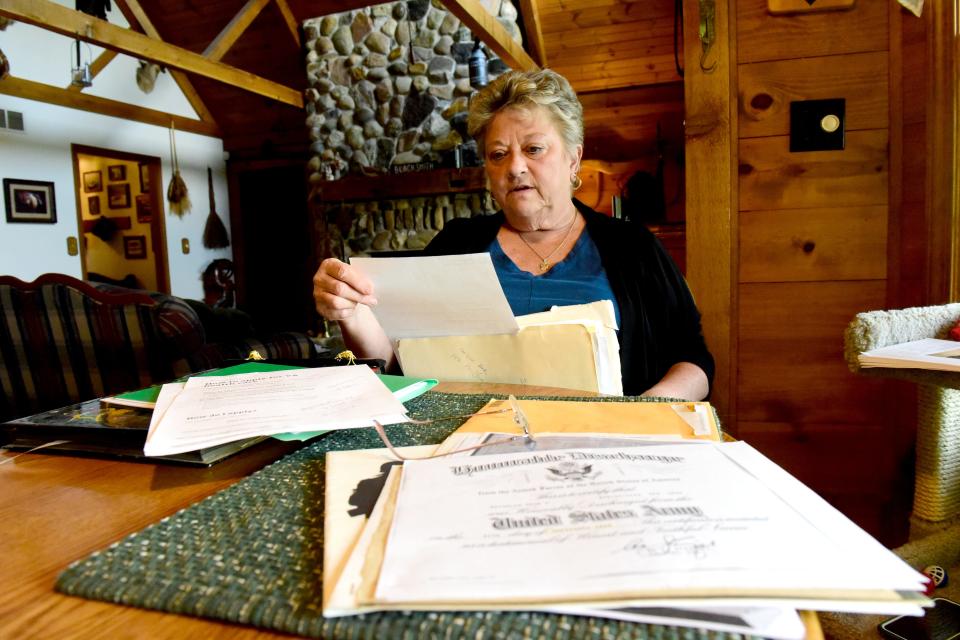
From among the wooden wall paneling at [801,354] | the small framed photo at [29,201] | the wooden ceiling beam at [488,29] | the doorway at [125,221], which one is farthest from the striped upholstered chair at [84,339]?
the doorway at [125,221]

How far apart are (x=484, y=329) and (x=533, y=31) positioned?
3.75 meters

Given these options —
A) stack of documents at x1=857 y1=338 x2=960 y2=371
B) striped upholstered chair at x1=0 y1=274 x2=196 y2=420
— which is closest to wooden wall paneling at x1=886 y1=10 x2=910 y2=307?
stack of documents at x1=857 y1=338 x2=960 y2=371

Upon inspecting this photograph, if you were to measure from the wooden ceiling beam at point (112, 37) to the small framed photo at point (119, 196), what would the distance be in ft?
8.15

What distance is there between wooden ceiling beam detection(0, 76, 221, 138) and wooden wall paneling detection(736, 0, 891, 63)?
5311 mm

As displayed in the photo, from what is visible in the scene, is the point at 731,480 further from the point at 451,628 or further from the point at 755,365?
the point at 755,365

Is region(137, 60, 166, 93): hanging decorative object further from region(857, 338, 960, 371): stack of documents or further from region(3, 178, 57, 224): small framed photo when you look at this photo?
region(857, 338, 960, 371): stack of documents

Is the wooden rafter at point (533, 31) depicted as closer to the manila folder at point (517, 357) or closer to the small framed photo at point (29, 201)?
the manila folder at point (517, 357)

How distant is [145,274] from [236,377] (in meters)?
6.45

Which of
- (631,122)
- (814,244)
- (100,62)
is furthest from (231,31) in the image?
(814,244)

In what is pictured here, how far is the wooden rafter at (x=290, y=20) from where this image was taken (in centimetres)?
536

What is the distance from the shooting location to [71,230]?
17.3 ft

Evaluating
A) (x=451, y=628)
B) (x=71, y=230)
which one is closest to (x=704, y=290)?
(x=451, y=628)

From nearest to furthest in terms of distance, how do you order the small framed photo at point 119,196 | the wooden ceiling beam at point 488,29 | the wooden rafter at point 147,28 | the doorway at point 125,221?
1. the wooden ceiling beam at point 488,29
2. the wooden rafter at point 147,28
3. the doorway at point 125,221
4. the small framed photo at point 119,196

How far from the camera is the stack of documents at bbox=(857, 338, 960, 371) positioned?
100 centimetres
